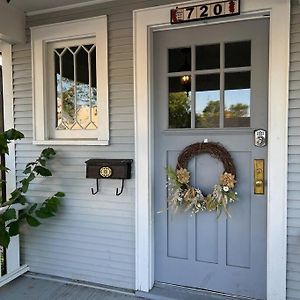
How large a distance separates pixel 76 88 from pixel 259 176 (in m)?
1.66

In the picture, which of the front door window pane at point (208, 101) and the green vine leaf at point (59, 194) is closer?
the front door window pane at point (208, 101)

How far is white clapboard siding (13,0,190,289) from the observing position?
8.58 ft

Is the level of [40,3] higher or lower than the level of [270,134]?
higher

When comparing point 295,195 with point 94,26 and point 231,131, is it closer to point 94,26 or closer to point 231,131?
point 231,131

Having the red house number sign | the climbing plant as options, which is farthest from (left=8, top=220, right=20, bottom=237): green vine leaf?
the red house number sign

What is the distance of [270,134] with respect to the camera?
2.24m

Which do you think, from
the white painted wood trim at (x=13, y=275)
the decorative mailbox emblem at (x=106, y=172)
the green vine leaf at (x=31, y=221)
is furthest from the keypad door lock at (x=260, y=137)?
the white painted wood trim at (x=13, y=275)

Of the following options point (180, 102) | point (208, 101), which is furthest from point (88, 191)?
point (208, 101)

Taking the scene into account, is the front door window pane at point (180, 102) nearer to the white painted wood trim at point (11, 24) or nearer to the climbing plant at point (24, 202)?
the climbing plant at point (24, 202)

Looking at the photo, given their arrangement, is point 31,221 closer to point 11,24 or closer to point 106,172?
point 106,172

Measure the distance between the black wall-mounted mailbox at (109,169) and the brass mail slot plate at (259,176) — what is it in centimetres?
95

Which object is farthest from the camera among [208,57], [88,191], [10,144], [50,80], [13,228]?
[10,144]

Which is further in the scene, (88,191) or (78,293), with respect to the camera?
(88,191)

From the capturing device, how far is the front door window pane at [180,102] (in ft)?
8.28
